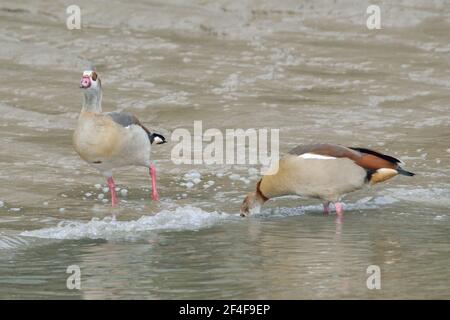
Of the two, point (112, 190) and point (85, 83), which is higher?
point (85, 83)

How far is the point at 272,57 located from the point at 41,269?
9.89 meters

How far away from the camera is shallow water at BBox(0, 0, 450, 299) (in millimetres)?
7859

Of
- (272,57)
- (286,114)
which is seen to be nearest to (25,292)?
(286,114)

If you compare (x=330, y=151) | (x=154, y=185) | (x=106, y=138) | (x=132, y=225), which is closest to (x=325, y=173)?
(x=330, y=151)

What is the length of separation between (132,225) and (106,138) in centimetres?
141

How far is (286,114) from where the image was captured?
48.3 feet

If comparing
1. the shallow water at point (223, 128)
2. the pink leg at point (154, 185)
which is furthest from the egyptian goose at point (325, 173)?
the pink leg at point (154, 185)

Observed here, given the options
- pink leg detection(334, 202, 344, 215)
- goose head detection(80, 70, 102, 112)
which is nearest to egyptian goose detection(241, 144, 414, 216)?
pink leg detection(334, 202, 344, 215)

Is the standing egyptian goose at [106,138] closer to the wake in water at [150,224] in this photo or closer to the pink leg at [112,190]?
the pink leg at [112,190]

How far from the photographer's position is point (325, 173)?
10.0m

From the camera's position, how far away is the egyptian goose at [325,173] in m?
10.1

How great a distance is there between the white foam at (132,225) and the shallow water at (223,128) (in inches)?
1.0

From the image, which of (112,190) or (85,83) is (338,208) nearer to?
(112,190)

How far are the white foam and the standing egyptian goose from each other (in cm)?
92
